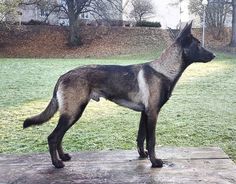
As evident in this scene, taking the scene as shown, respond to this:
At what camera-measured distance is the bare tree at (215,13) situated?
36094mm

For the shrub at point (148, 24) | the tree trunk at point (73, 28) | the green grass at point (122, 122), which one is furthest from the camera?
the shrub at point (148, 24)

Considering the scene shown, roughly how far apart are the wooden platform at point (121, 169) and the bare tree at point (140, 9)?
129 ft

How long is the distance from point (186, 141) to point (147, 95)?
2.94 meters

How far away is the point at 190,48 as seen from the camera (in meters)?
4.18

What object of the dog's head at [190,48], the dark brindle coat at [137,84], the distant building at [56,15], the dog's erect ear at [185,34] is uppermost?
the distant building at [56,15]

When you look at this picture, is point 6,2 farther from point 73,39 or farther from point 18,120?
point 18,120

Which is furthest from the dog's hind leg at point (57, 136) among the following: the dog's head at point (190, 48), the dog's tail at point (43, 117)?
the dog's head at point (190, 48)

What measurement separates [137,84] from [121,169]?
935 millimetres

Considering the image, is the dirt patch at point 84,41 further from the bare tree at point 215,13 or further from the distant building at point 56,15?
the bare tree at point 215,13

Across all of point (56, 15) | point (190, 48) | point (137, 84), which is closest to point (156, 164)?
point (137, 84)

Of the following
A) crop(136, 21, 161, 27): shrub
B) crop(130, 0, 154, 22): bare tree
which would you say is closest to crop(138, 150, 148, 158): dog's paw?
crop(136, 21, 161, 27): shrub

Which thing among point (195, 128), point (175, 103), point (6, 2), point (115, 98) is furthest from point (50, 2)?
point (115, 98)

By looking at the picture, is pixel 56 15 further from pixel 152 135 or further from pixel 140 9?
pixel 152 135

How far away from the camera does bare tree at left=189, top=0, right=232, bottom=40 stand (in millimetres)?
36094
